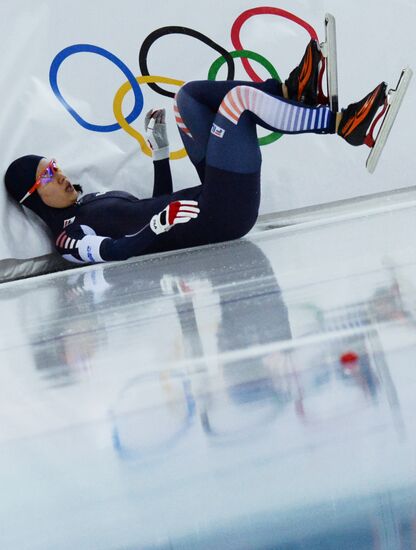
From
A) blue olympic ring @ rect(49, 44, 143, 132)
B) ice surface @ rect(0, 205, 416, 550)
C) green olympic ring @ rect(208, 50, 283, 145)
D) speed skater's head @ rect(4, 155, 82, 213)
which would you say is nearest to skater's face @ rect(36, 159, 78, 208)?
speed skater's head @ rect(4, 155, 82, 213)

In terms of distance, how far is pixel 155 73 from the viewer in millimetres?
3123

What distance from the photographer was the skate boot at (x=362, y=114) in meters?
2.29

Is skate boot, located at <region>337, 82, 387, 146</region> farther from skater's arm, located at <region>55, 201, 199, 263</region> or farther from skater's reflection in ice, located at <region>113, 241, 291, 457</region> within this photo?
skater's reflection in ice, located at <region>113, 241, 291, 457</region>

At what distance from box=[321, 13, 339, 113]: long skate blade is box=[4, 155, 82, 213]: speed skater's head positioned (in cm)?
98

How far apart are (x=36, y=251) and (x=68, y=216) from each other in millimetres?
183

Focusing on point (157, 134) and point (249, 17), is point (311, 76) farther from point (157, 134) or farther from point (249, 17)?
point (249, 17)

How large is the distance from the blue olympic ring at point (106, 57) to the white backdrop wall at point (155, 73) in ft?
0.04

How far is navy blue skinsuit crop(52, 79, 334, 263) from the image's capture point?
2.65 meters

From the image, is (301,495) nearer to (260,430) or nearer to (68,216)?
(260,430)

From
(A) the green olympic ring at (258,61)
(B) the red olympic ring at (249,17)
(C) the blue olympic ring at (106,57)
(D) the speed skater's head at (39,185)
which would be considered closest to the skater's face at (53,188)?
(D) the speed skater's head at (39,185)

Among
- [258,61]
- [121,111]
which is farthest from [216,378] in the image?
[258,61]

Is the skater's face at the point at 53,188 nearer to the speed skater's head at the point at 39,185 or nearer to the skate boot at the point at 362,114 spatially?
the speed skater's head at the point at 39,185

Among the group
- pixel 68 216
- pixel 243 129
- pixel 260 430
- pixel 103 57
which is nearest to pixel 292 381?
pixel 260 430

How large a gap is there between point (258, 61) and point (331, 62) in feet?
2.60
